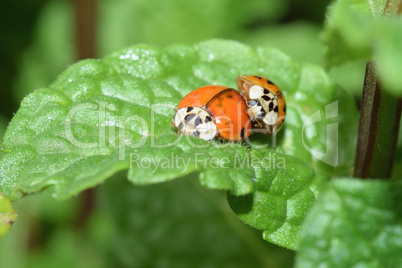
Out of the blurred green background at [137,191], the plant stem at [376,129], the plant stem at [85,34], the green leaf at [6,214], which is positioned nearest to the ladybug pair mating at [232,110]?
the plant stem at [376,129]

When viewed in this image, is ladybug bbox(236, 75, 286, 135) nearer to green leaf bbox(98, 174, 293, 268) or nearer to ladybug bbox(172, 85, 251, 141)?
ladybug bbox(172, 85, 251, 141)

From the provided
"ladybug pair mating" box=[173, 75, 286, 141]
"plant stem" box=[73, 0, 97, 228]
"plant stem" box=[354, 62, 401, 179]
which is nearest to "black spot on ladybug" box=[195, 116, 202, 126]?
"ladybug pair mating" box=[173, 75, 286, 141]

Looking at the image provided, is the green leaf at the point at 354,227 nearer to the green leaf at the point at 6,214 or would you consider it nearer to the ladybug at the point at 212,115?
the ladybug at the point at 212,115

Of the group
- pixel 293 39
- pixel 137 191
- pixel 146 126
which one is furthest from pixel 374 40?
pixel 293 39

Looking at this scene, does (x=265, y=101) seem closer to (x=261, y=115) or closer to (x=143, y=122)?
(x=261, y=115)

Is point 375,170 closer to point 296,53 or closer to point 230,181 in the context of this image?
A: point 230,181
